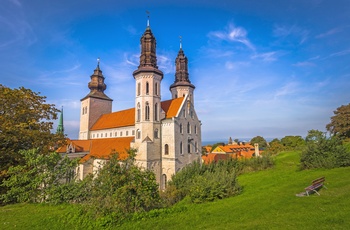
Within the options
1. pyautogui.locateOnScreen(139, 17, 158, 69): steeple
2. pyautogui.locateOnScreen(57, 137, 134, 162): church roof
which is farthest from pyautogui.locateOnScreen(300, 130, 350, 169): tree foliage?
pyautogui.locateOnScreen(57, 137, 134, 162): church roof

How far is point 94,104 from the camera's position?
41156mm

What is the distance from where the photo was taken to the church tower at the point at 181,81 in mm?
36969

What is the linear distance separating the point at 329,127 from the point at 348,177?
31743 mm

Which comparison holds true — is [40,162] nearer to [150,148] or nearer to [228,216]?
[228,216]

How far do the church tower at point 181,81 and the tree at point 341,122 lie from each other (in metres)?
26.8

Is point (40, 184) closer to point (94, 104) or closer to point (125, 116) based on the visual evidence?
point (125, 116)

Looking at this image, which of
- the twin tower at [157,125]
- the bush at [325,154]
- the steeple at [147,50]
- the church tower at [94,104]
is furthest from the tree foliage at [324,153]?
the church tower at [94,104]

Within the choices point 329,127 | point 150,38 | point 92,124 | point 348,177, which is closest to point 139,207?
point 348,177

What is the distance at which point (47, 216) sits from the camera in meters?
8.65

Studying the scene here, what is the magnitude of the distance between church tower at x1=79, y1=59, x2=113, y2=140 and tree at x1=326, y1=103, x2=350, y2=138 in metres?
44.0

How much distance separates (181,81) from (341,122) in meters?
29.5

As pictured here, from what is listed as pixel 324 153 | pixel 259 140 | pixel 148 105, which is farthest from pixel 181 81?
pixel 259 140

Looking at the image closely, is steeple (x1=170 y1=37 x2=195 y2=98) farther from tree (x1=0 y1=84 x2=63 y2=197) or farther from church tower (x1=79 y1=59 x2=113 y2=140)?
tree (x1=0 y1=84 x2=63 y2=197)

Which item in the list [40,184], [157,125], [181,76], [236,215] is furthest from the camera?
[181,76]
